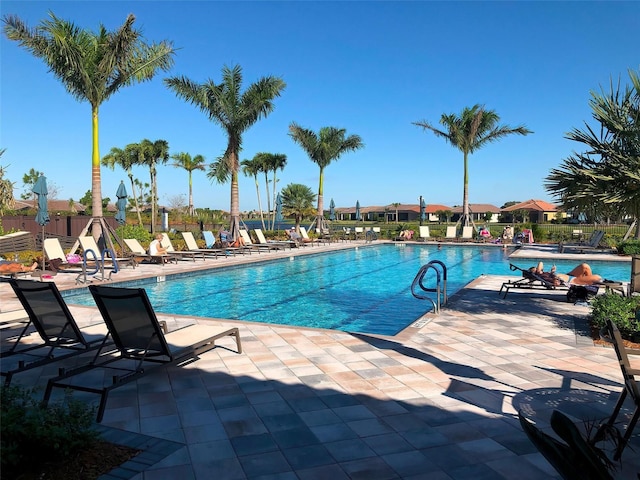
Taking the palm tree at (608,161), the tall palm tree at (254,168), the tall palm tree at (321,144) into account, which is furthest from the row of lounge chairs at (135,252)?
the tall palm tree at (254,168)

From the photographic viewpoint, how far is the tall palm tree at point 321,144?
93.1ft

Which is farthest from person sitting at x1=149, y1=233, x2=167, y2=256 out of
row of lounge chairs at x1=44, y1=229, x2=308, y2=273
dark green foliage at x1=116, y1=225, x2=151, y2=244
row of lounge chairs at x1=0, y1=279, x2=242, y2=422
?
row of lounge chairs at x1=0, y1=279, x2=242, y2=422

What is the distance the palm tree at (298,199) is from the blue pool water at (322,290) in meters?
18.6

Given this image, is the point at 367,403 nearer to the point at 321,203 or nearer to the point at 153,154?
the point at 321,203

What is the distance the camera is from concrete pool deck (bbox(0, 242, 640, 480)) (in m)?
2.85

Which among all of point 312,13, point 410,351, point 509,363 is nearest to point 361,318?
point 410,351

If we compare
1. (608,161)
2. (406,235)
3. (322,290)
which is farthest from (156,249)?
(406,235)

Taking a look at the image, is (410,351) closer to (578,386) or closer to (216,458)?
(578,386)

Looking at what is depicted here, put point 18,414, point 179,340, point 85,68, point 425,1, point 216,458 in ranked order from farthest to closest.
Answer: point 425,1 < point 85,68 < point 179,340 < point 216,458 < point 18,414

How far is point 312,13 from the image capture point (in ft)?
49.2

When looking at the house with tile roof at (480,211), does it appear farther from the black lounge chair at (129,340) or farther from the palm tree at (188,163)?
the black lounge chair at (129,340)

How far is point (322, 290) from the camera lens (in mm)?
11477

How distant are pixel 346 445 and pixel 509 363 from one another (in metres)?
2.57

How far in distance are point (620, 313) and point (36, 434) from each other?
20.6 feet
